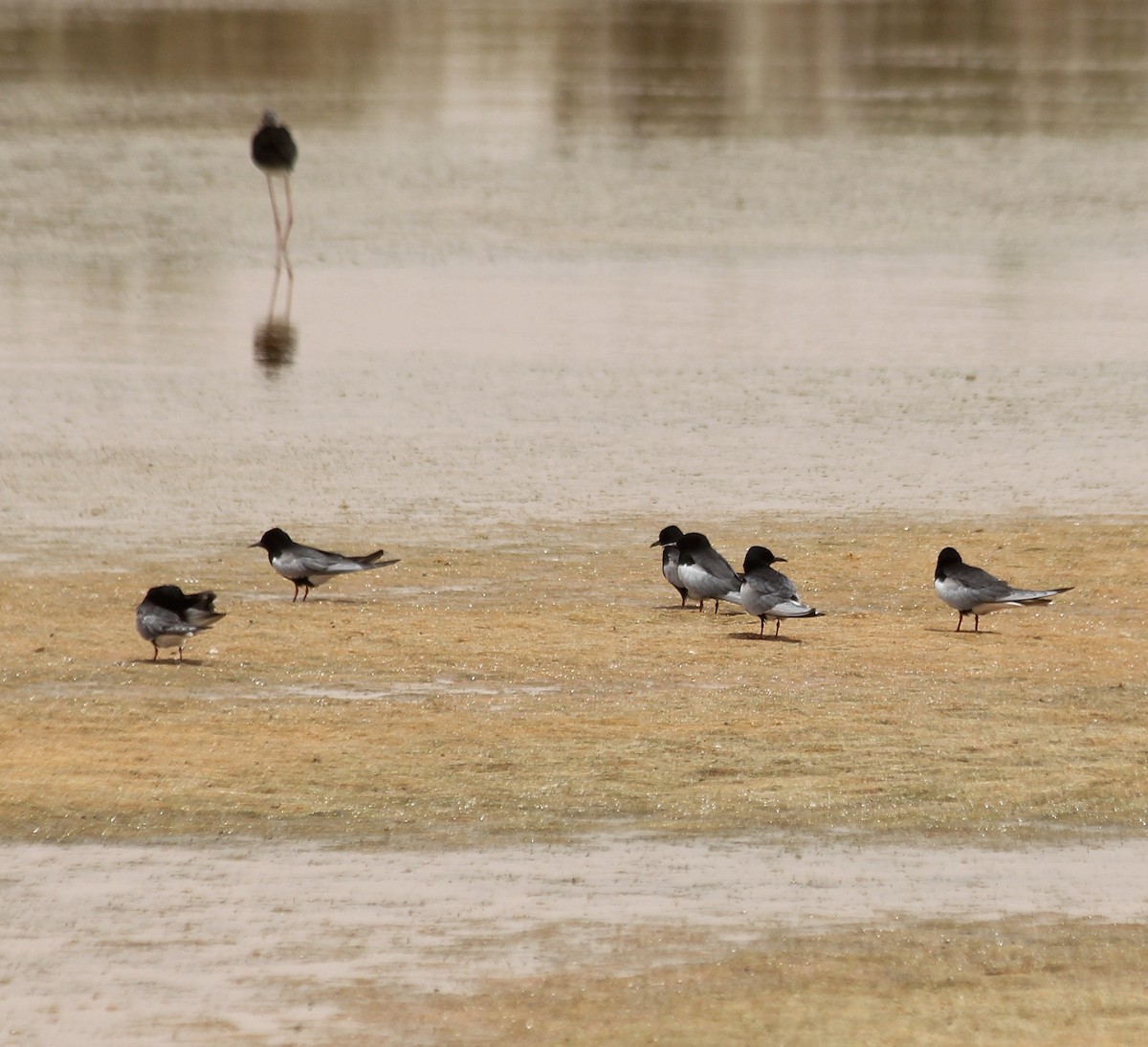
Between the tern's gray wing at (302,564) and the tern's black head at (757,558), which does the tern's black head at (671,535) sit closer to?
the tern's black head at (757,558)

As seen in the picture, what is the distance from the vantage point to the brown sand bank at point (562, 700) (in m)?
8.14

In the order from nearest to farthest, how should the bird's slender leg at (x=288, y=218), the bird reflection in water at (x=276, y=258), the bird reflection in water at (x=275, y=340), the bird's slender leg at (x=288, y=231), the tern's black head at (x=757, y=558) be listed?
1. the tern's black head at (x=757, y=558)
2. the bird reflection in water at (x=275, y=340)
3. the bird reflection in water at (x=276, y=258)
4. the bird's slender leg at (x=288, y=231)
5. the bird's slender leg at (x=288, y=218)

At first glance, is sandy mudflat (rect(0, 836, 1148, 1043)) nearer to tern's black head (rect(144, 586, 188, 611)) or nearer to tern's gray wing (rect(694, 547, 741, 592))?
tern's black head (rect(144, 586, 188, 611))

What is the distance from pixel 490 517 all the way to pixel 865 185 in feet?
48.1

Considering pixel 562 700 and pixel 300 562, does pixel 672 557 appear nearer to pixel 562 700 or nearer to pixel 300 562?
pixel 300 562

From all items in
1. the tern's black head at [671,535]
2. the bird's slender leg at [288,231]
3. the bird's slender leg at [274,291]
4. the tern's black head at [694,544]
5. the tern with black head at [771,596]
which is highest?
the bird's slender leg at [288,231]

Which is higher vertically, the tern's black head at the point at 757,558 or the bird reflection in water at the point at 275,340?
the bird reflection in water at the point at 275,340

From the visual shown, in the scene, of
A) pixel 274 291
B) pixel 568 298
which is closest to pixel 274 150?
pixel 274 291

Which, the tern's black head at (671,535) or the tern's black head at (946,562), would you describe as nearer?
the tern's black head at (946,562)

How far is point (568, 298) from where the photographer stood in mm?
20391

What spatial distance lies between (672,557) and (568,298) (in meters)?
9.39

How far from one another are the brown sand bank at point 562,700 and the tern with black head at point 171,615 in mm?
156

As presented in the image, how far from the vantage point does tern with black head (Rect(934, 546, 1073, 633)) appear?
34.8ft

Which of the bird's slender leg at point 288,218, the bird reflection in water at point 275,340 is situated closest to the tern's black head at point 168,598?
the bird reflection in water at point 275,340
